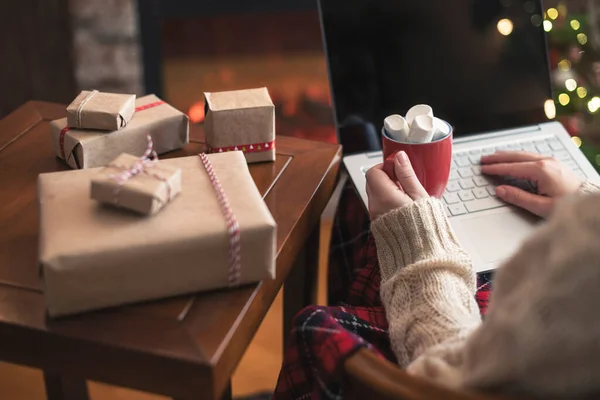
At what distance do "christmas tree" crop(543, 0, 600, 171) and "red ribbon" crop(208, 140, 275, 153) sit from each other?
0.86 metres

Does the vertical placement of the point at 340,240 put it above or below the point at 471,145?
below

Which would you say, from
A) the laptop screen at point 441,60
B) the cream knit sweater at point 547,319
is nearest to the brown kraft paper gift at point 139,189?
the cream knit sweater at point 547,319

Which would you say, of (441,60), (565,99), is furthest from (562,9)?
(441,60)

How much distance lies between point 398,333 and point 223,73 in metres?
1.43

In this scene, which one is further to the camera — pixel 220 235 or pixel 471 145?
pixel 471 145

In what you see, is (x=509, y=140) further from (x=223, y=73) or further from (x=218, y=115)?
(x=223, y=73)

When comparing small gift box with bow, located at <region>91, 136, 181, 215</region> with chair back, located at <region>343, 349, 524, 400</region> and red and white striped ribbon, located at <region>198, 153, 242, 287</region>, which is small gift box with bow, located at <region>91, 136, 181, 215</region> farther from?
chair back, located at <region>343, 349, 524, 400</region>

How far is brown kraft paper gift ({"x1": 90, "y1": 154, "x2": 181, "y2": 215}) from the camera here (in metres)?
0.67

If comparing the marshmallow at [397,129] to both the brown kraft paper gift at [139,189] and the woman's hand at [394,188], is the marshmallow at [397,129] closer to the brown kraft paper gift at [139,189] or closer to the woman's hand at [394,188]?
the woman's hand at [394,188]

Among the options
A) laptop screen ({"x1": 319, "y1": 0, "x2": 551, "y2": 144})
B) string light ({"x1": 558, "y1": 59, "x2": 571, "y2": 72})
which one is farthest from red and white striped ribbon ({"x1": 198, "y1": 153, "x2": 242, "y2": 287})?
string light ({"x1": 558, "y1": 59, "x2": 571, "y2": 72})

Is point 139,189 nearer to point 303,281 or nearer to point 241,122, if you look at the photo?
point 241,122

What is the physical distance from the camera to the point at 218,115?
0.90 m

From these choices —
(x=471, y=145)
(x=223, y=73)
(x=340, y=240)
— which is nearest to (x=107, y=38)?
(x=223, y=73)

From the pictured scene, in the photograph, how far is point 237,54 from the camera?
199cm
